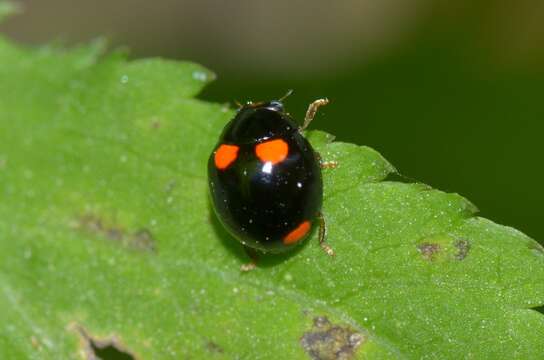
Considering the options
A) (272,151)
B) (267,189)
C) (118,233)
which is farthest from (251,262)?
(118,233)

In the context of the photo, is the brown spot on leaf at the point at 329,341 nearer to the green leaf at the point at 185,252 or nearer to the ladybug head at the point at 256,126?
the green leaf at the point at 185,252

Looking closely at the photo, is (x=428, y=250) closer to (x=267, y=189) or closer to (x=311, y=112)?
(x=267, y=189)

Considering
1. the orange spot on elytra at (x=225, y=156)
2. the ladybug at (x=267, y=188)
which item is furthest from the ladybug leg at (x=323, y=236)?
the orange spot on elytra at (x=225, y=156)

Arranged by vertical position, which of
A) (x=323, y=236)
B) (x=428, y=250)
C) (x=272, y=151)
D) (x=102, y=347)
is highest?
(x=272, y=151)

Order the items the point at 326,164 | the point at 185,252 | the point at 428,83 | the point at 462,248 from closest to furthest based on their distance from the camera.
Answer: the point at 462,248
the point at 326,164
the point at 185,252
the point at 428,83

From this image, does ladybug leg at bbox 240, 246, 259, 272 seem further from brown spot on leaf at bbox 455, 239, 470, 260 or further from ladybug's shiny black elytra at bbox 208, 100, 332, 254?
brown spot on leaf at bbox 455, 239, 470, 260

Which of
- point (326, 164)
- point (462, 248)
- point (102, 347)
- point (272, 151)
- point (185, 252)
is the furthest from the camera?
point (102, 347)
